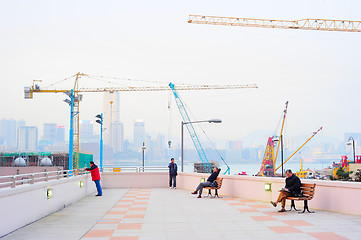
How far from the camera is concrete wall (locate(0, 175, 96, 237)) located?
29.7 feet

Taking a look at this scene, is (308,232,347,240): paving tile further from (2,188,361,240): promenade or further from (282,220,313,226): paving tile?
(282,220,313,226): paving tile

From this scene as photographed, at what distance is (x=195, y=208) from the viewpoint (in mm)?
14102

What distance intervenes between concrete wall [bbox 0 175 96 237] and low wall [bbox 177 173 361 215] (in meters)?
7.17

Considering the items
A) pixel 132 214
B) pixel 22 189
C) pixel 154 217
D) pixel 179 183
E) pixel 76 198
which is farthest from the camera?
pixel 179 183

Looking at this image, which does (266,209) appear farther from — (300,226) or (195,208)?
(300,226)

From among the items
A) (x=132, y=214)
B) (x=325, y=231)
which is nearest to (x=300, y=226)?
(x=325, y=231)

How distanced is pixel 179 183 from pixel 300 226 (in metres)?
15.8

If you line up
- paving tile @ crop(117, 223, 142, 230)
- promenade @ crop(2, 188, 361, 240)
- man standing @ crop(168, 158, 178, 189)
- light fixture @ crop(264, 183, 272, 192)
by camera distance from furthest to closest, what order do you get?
man standing @ crop(168, 158, 178, 189) < light fixture @ crop(264, 183, 272, 192) < paving tile @ crop(117, 223, 142, 230) < promenade @ crop(2, 188, 361, 240)

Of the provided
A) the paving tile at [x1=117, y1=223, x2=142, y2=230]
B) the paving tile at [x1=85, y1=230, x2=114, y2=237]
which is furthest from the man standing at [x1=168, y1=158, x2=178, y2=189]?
the paving tile at [x1=85, y1=230, x2=114, y2=237]

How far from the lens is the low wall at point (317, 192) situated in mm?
11695

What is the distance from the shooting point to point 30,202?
10.9 metres

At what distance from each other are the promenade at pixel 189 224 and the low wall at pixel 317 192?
1.32 ft

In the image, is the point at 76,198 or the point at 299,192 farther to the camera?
the point at 76,198

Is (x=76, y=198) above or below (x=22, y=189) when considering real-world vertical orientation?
below
